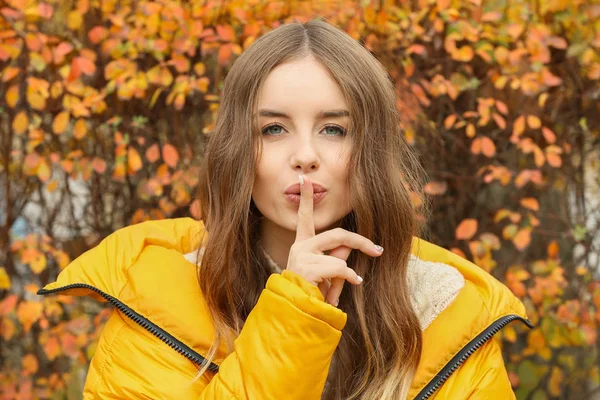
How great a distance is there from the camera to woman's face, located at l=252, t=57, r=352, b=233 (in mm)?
1933

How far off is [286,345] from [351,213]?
1.80 feet

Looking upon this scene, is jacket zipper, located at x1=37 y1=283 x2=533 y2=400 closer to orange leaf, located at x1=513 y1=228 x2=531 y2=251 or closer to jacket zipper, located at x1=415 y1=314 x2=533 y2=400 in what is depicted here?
jacket zipper, located at x1=415 y1=314 x2=533 y2=400

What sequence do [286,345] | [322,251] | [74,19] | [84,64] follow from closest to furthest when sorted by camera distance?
[286,345] < [322,251] < [84,64] < [74,19]

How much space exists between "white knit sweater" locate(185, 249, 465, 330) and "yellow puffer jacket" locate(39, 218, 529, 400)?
2 centimetres

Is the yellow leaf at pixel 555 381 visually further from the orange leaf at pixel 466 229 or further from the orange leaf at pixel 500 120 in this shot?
the orange leaf at pixel 500 120

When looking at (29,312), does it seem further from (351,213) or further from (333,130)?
(333,130)

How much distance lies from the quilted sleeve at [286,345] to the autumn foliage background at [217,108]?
153 centimetres

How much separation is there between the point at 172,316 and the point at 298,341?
430 mm

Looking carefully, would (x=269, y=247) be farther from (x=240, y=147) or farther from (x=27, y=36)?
(x=27, y=36)

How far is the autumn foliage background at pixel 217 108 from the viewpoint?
322 cm

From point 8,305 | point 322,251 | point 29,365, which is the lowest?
point 29,365

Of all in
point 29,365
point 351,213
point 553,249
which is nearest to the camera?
point 351,213

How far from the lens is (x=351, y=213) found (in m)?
2.18

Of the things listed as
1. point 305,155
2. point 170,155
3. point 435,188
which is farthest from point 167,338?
point 435,188
